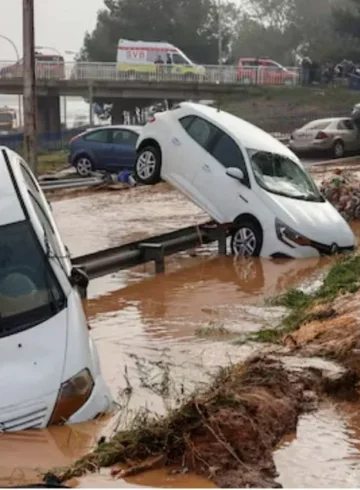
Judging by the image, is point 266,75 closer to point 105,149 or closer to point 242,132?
point 105,149

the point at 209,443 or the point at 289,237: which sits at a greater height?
the point at 209,443

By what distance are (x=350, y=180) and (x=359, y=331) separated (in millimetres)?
13237

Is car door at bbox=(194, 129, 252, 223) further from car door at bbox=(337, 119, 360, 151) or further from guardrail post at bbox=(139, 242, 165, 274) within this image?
car door at bbox=(337, 119, 360, 151)

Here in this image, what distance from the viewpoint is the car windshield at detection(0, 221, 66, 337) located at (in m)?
7.89

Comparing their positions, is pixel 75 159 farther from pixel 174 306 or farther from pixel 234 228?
pixel 174 306

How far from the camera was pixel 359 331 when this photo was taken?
32.4 feet

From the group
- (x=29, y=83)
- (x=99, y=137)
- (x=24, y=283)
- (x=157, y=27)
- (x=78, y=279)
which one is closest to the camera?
Answer: (x=24, y=283)

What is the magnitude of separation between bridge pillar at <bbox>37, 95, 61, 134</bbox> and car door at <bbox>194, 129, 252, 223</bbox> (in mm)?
48970

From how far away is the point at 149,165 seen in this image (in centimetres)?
1902

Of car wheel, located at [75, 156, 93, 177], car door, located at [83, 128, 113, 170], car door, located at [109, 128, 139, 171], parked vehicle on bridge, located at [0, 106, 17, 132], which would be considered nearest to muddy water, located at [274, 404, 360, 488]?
car door, located at [109, 128, 139, 171]

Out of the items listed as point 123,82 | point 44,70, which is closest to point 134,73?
point 123,82

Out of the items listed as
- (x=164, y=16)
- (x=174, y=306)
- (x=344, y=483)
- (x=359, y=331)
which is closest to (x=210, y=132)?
(x=174, y=306)

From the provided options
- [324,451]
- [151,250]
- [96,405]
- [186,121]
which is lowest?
[151,250]

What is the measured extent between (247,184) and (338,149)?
2104 cm
